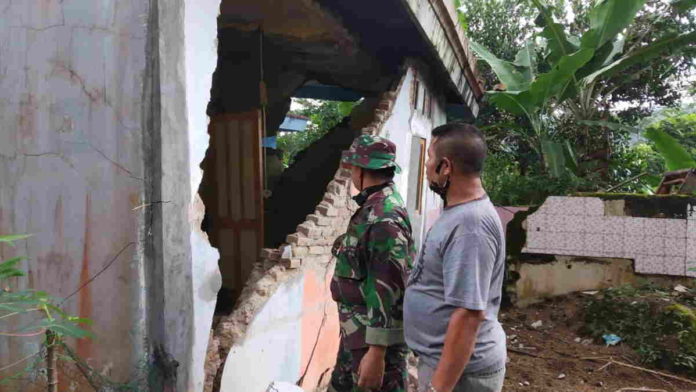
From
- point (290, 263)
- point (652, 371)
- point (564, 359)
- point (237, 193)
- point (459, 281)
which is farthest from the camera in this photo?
point (564, 359)

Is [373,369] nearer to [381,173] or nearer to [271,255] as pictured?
[381,173]

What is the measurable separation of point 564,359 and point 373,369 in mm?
4267

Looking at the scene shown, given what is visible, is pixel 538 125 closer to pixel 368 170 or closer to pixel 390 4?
pixel 390 4

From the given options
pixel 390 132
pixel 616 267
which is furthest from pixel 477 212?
pixel 616 267

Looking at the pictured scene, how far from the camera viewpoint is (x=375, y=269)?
2336 mm

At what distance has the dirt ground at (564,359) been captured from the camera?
518 cm

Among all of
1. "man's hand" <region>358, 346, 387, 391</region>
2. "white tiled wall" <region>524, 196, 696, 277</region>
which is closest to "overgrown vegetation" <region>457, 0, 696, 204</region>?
"white tiled wall" <region>524, 196, 696, 277</region>

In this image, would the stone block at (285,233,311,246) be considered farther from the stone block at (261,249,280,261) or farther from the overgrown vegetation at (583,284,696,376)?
the overgrown vegetation at (583,284,696,376)

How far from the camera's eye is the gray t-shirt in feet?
5.59

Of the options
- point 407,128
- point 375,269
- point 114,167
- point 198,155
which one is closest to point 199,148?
point 198,155

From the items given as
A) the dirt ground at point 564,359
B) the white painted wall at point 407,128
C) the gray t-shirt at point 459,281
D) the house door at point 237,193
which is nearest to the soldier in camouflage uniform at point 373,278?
the gray t-shirt at point 459,281

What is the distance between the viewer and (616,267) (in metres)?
7.37

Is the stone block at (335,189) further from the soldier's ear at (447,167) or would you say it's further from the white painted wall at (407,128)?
the soldier's ear at (447,167)

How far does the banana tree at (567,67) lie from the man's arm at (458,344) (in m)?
6.05
